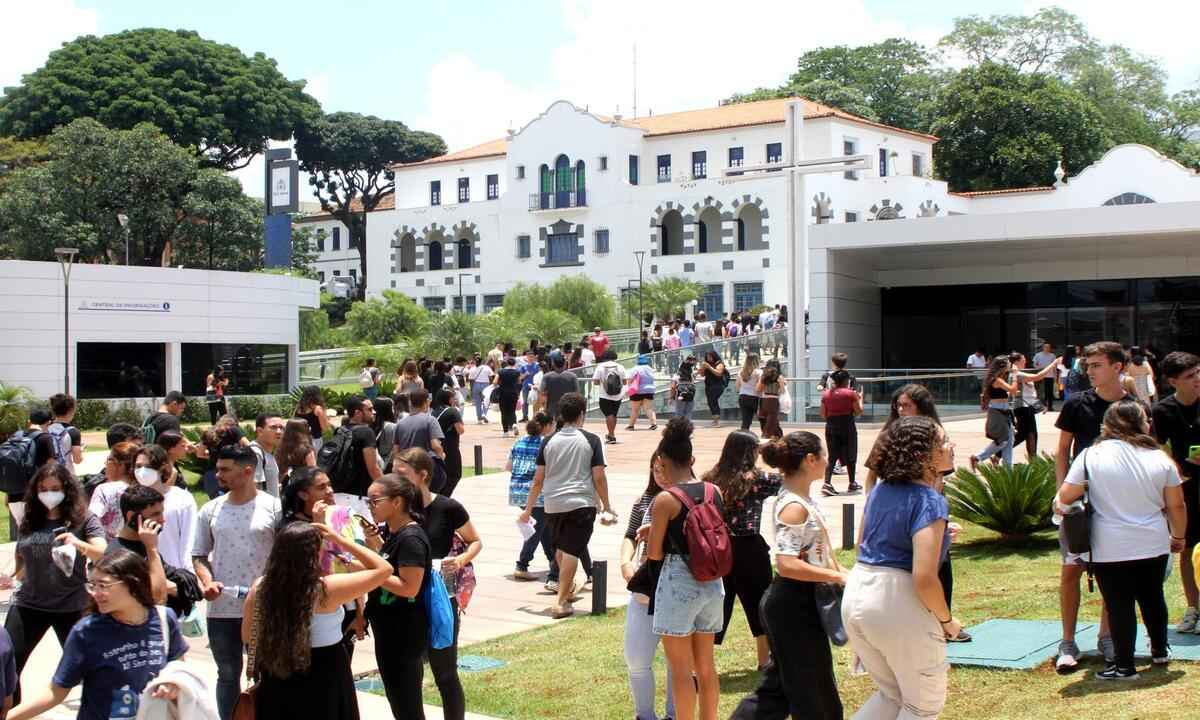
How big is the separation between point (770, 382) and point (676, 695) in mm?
11142

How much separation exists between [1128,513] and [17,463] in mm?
8295

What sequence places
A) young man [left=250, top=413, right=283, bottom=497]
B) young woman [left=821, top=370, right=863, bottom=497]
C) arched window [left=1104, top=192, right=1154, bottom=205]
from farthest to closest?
1. arched window [left=1104, top=192, right=1154, bottom=205]
2. young woman [left=821, top=370, right=863, bottom=497]
3. young man [left=250, top=413, right=283, bottom=497]

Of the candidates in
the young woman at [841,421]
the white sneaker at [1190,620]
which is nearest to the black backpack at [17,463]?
the white sneaker at [1190,620]

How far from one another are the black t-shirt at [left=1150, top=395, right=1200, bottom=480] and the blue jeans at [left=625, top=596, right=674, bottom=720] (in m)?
3.34

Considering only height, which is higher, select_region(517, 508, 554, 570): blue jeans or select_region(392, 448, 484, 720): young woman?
select_region(392, 448, 484, 720): young woman

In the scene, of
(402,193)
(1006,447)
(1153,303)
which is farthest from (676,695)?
(402,193)

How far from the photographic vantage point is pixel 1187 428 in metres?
7.56

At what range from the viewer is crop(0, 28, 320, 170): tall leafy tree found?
216ft

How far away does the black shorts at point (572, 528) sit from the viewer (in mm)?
10328

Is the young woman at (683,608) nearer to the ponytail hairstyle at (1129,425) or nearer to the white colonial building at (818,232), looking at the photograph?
the ponytail hairstyle at (1129,425)

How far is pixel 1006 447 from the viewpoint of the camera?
15086 mm

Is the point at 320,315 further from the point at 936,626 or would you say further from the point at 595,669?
the point at 936,626

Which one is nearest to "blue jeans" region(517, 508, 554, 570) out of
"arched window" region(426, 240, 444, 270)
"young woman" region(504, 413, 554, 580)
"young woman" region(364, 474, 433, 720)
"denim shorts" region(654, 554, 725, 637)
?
"young woman" region(504, 413, 554, 580)

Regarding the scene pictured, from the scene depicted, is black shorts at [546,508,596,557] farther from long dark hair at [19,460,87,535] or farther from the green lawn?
long dark hair at [19,460,87,535]
